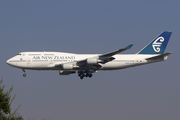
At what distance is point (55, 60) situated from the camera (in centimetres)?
5366

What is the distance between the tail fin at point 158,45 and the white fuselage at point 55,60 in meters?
2.95

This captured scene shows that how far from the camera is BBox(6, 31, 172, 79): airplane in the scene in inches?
2048

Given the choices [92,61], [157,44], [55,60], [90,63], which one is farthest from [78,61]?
[157,44]

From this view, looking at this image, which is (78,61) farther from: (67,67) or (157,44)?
(157,44)

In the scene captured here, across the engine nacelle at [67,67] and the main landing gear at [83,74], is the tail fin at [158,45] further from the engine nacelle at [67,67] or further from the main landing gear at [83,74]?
the engine nacelle at [67,67]

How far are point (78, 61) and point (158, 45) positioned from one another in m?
17.2

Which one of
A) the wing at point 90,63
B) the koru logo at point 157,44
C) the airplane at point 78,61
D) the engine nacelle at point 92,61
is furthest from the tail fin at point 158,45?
the engine nacelle at point 92,61

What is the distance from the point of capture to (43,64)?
53.2 meters

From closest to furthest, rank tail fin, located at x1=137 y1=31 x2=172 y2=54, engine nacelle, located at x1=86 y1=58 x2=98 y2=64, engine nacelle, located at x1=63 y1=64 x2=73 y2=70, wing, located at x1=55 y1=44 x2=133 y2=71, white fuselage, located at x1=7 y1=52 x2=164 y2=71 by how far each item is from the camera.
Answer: engine nacelle, located at x1=86 y1=58 x2=98 y2=64 < wing, located at x1=55 y1=44 x2=133 y2=71 < engine nacelle, located at x1=63 y1=64 x2=73 y2=70 < white fuselage, located at x1=7 y1=52 x2=164 y2=71 < tail fin, located at x1=137 y1=31 x2=172 y2=54

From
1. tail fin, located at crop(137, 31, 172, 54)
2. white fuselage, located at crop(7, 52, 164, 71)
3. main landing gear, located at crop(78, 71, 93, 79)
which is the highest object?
tail fin, located at crop(137, 31, 172, 54)

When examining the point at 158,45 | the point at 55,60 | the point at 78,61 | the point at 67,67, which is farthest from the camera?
the point at 158,45

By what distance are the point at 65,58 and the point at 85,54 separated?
Result: 3871 mm

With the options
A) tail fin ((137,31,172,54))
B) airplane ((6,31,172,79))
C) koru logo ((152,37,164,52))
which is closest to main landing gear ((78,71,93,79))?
airplane ((6,31,172,79))

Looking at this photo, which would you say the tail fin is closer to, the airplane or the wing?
the airplane
